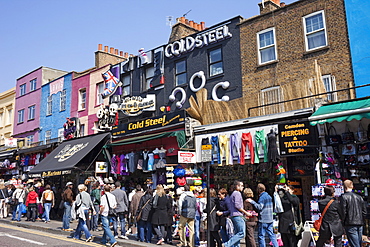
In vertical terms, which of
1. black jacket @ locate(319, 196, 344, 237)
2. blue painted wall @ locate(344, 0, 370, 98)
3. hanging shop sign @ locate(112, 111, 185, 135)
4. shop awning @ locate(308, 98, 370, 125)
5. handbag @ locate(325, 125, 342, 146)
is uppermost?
blue painted wall @ locate(344, 0, 370, 98)

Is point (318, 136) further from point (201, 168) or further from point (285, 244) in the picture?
point (201, 168)

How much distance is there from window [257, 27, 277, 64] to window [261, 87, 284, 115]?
1514 mm

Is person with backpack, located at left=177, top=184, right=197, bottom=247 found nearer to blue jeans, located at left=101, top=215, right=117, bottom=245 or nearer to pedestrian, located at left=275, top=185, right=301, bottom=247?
blue jeans, located at left=101, top=215, right=117, bottom=245

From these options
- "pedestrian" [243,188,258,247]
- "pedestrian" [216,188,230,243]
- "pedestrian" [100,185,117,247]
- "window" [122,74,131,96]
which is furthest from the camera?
"window" [122,74,131,96]

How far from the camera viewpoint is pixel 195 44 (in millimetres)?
19109

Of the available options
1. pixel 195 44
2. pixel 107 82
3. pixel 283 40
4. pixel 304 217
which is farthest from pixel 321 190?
pixel 107 82

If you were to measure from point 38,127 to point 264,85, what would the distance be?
20.1 metres

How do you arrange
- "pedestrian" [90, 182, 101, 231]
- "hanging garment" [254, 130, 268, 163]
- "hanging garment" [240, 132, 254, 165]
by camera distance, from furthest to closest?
1. "pedestrian" [90, 182, 101, 231]
2. "hanging garment" [240, 132, 254, 165]
3. "hanging garment" [254, 130, 268, 163]

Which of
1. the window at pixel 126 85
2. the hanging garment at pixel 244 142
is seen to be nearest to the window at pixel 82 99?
the window at pixel 126 85

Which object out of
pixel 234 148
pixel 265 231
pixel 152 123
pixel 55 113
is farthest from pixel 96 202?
pixel 55 113

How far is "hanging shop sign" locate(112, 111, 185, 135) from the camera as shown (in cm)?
1605

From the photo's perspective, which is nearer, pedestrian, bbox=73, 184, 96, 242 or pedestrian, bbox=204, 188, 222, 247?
pedestrian, bbox=204, 188, 222, 247

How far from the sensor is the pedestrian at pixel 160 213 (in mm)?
11344

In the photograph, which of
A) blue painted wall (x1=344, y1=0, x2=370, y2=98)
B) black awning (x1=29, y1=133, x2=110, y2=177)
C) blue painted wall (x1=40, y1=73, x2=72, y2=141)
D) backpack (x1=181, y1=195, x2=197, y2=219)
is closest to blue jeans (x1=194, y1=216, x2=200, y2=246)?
backpack (x1=181, y1=195, x2=197, y2=219)
